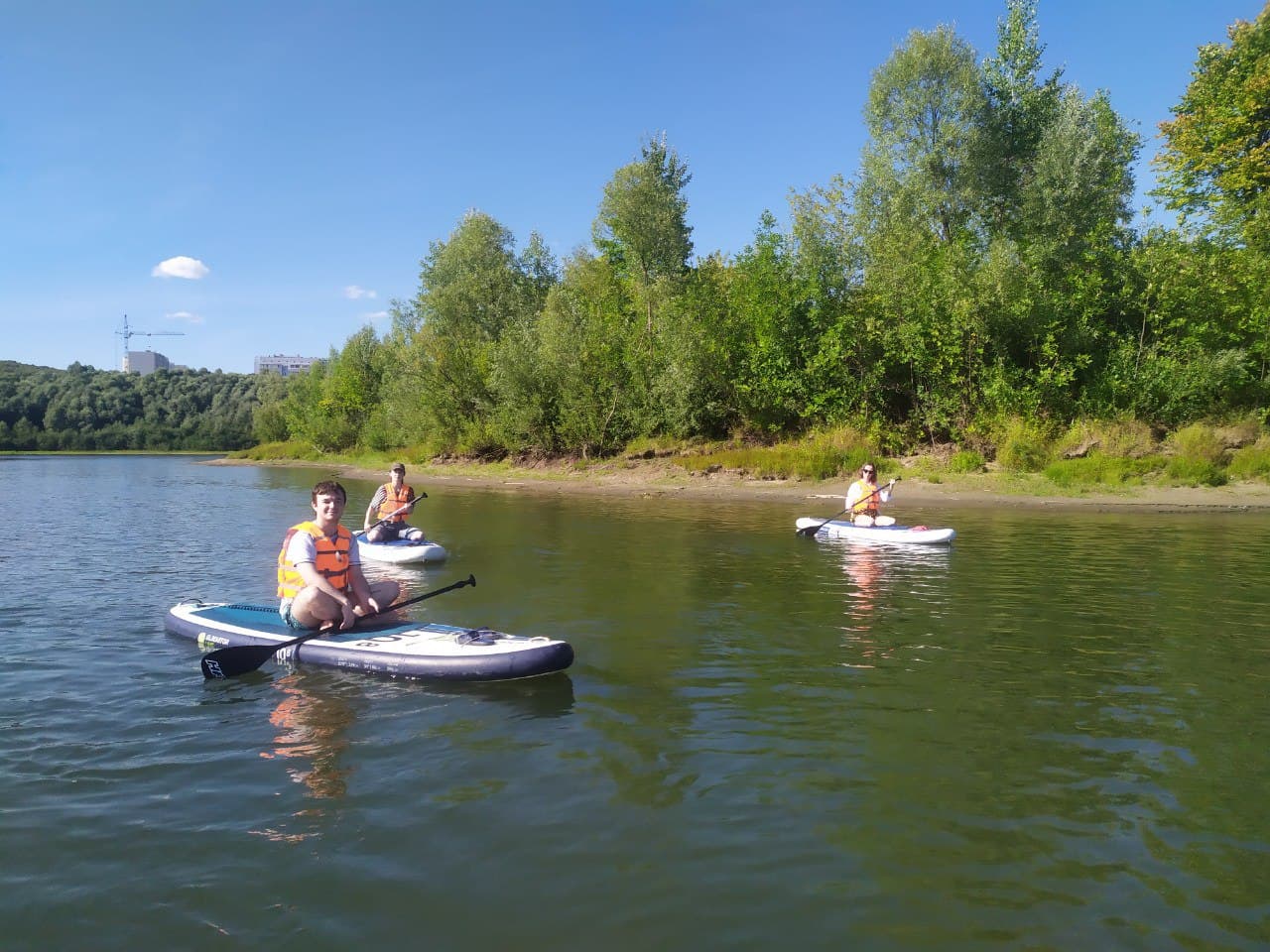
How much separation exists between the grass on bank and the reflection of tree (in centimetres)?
2213

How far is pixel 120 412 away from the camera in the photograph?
322ft

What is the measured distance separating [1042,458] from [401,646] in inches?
924

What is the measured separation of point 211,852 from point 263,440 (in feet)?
267

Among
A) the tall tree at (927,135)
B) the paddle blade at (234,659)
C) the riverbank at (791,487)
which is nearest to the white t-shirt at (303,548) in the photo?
the paddle blade at (234,659)

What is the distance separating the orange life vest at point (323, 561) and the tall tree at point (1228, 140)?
Answer: 30.3 meters

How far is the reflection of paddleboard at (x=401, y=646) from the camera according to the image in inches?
279

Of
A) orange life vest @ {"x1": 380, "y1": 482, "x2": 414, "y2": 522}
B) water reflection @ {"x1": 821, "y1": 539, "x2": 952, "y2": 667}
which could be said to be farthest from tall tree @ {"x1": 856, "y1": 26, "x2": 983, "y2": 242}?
orange life vest @ {"x1": 380, "y1": 482, "x2": 414, "y2": 522}

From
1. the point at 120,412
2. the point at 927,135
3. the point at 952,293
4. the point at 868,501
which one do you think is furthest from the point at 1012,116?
the point at 120,412

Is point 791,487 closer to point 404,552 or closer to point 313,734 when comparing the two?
point 404,552

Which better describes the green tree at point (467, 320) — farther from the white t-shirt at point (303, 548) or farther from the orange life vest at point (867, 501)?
the white t-shirt at point (303, 548)

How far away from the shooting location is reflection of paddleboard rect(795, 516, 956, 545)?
50.3 ft

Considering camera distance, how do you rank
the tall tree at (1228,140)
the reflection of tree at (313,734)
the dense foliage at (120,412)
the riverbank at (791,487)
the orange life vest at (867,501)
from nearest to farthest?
the reflection of tree at (313,734), the orange life vest at (867,501), the riverbank at (791,487), the tall tree at (1228,140), the dense foliage at (120,412)

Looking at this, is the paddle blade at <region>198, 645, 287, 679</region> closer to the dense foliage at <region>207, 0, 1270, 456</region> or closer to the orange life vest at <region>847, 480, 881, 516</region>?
the orange life vest at <region>847, 480, 881, 516</region>

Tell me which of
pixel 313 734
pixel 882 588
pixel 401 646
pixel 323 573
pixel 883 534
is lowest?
pixel 313 734
